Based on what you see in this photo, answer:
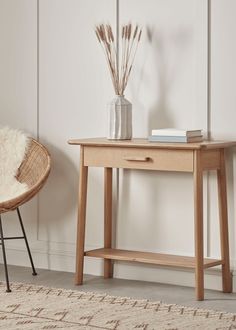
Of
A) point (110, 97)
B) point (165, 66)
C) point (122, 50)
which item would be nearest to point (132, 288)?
point (110, 97)

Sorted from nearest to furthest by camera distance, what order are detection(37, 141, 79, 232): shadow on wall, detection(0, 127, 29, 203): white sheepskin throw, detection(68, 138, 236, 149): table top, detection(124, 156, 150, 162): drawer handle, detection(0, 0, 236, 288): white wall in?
detection(68, 138, 236, 149): table top, detection(124, 156, 150, 162): drawer handle, detection(0, 0, 236, 288): white wall, detection(0, 127, 29, 203): white sheepskin throw, detection(37, 141, 79, 232): shadow on wall

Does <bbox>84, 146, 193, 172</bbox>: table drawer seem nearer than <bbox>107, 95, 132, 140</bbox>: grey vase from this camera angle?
Yes

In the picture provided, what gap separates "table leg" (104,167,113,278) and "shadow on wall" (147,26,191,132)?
0.39 m

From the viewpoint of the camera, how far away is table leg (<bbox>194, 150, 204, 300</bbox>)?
13.8 feet

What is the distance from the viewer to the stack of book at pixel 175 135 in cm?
426

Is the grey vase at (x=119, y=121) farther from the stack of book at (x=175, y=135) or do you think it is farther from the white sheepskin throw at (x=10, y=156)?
the white sheepskin throw at (x=10, y=156)

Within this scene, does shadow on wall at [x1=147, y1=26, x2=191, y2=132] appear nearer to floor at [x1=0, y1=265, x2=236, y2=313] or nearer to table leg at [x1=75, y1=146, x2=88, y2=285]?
table leg at [x1=75, y1=146, x2=88, y2=285]

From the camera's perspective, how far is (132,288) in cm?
456

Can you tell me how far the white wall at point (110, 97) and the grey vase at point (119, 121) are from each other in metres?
0.19

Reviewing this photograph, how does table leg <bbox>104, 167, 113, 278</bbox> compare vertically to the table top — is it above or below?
below

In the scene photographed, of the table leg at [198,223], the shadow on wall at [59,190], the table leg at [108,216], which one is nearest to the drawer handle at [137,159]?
the table leg at [198,223]

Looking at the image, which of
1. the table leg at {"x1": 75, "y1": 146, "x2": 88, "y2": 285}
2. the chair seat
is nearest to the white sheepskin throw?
the chair seat

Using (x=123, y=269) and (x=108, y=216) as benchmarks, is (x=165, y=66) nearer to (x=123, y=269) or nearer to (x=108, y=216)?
(x=108, y=216)

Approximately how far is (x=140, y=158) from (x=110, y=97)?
0.62 m
